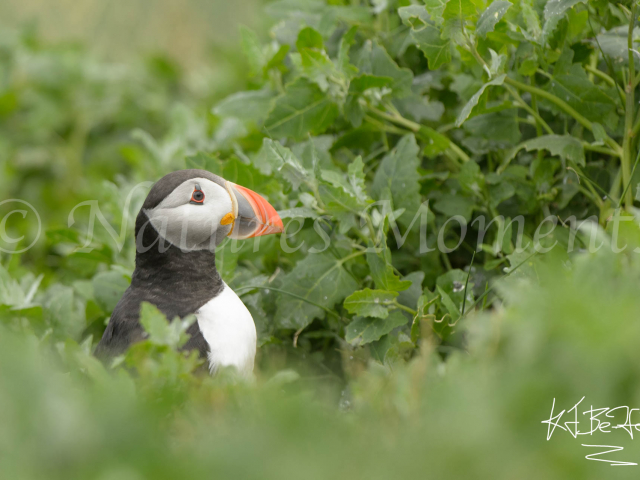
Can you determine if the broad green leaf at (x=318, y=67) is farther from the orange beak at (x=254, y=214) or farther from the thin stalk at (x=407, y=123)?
the orange beak at (x=254, y=214)

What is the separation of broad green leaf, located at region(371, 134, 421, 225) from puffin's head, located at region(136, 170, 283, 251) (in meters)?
0.55

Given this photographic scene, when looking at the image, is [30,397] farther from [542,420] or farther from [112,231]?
[112,231]

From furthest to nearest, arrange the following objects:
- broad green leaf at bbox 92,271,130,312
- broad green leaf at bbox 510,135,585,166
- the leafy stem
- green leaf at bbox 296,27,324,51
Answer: broad green leaf at bbox 92,271,130,312 < green leaf at bbox 296,27,324,51 < the leafy stem < broad green leaf at bbox 510,135,585,166

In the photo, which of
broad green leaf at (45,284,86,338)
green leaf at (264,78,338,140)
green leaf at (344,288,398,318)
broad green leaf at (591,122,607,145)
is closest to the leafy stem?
broad green leaf at (591,122,607,145)

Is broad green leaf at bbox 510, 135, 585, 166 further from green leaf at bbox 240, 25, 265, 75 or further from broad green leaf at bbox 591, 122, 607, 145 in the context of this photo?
green leaf at bbox 240, 25, 265, 75

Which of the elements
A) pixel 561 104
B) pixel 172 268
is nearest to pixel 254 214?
pixel 172 268

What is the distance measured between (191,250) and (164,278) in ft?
0.49

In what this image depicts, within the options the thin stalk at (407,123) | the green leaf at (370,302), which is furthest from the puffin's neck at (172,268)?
the thin stalk at (407,123)

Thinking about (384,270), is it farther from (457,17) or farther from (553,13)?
(553,13)

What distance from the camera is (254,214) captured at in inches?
99.3

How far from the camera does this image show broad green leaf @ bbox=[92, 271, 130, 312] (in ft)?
10.3

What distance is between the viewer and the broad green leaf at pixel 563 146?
254 centimetres

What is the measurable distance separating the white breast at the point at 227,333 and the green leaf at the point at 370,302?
15.4 inches
